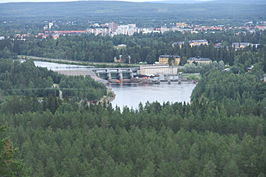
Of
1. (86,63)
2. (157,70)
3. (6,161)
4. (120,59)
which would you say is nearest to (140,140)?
(6,161)

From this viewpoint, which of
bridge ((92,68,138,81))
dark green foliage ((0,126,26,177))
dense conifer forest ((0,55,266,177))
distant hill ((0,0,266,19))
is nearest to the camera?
dark green foliage ((0,126,26,177))

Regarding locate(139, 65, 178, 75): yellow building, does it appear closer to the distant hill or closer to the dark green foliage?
the dark green foliage

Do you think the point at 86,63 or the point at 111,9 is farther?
the point at 111,9

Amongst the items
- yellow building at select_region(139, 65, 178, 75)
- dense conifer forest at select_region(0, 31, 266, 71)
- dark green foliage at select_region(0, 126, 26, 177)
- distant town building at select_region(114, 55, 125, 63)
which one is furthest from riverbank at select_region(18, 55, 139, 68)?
dark green foliage at select_region(0, 126, 26, 177)

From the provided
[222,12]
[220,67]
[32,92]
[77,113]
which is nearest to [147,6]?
[222,12]

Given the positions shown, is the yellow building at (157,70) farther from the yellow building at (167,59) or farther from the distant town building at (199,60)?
the yellow building at (167,59)

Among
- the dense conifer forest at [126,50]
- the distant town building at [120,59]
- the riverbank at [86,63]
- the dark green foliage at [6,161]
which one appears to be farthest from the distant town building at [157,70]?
the dark green foliage at [6,161]

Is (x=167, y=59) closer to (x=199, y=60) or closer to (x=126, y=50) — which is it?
(x=199, y=60)

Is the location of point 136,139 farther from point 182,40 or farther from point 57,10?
point 57,10
